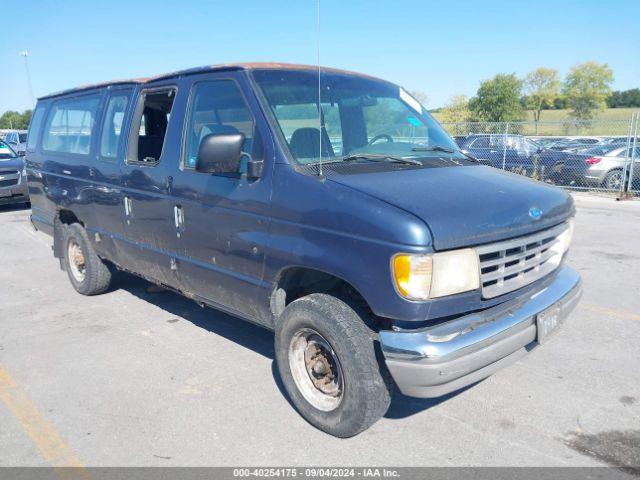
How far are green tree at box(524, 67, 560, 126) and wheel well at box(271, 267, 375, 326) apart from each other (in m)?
76.9

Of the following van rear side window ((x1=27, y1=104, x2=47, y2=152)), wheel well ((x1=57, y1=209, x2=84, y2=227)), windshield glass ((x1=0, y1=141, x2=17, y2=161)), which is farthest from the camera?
windshield glass ((x1=0, y1=141, x2=17, y2=161))

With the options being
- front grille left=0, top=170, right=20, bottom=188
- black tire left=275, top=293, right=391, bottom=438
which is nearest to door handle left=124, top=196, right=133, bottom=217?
black tire left=275, top=293, right=391, bottom=438

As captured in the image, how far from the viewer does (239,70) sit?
358cm

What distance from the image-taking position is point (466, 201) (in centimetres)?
292

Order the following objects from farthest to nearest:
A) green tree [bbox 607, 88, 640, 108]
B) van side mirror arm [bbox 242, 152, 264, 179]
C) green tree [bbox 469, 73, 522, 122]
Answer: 1. green tree [bbox 607, 88, 640, 108]
2. green tree [bbox 469, 73, 522, 122]
3. van side mirror arm [bbox 242, 152, 264, 179]

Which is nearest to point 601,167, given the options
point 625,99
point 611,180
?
point 611,180

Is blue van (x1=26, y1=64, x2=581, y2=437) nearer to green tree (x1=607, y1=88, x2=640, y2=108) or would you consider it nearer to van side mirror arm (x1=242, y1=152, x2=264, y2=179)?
van side mirror arm (x1=242, y1=152, x2=264, y2=179)

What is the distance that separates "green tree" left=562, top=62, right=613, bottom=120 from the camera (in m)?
71.6

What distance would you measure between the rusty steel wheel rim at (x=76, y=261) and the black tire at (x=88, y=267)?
0.6 inches

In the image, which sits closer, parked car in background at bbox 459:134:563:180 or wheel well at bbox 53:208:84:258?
wheel well at bbox 53:208:84:258

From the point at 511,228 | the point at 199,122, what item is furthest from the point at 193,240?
the point at 511,228

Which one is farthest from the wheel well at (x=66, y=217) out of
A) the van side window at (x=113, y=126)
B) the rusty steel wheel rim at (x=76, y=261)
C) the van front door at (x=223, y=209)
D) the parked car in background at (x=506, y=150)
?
the parked car in background at (x=506, y=150)

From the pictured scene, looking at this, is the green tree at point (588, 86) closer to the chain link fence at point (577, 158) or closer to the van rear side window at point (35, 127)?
the chain link fence at point (577, 158)

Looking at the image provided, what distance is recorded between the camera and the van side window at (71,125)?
5.32m
